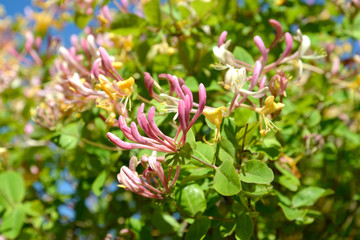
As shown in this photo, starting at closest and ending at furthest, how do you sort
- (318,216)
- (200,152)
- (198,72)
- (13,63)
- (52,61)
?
(200,152), (318,216), (198,72), (52,61), (13,63)

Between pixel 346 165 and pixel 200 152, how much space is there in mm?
833

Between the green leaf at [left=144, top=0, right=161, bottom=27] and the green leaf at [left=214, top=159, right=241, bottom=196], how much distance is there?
0.56 metres

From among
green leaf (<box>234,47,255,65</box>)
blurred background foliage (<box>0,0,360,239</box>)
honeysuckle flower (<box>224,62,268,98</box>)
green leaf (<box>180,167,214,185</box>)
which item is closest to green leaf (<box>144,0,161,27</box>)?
blurred background foliage (<box>0,0,360,239</box>)

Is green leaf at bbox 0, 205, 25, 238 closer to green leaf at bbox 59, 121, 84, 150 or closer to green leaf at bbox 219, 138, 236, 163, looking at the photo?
green leaf at bbox 59, 121, 84, 150

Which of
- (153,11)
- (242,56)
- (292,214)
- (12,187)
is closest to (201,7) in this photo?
(153,11)

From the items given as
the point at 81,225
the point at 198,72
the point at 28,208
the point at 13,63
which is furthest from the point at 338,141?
the point at 13,63

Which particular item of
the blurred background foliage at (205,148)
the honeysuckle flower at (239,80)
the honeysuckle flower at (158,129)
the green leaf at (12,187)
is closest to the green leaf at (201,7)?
the blurred background foliage at (205,148)

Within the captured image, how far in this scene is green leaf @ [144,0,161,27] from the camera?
1006 millimetres

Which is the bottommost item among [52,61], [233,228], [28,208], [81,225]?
[81,225]

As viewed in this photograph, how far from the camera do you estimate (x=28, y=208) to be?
132 cm

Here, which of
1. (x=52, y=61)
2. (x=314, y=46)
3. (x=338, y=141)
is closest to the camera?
(x=314, y=46)

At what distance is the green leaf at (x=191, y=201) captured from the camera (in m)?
0.79

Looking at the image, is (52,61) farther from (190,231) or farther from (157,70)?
(190,231)

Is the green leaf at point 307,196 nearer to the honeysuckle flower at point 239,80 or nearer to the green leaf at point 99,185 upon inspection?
the honeysuckle flower at point 239,80
